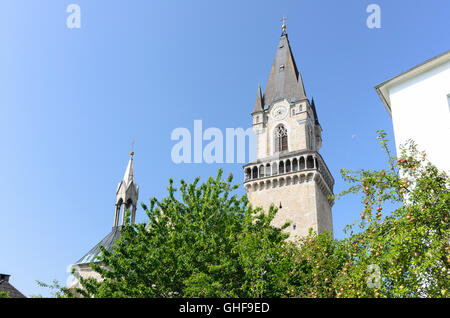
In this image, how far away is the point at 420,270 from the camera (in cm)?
906

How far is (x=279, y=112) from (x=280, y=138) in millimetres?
4125

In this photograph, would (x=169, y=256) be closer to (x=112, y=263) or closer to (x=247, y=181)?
(x=112, y=263)

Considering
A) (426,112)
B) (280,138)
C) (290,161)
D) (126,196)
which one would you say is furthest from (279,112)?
(426,112)

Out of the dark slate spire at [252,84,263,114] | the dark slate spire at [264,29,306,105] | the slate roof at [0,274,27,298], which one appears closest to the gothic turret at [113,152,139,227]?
the slate roof at [0,274,27,298]

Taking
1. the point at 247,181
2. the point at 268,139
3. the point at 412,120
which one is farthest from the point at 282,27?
the point at 412,120

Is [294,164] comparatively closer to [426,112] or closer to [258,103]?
[258,103]

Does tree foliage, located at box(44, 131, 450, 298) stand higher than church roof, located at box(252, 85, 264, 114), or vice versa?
church roof, located at box(252, 85, 264, 114)

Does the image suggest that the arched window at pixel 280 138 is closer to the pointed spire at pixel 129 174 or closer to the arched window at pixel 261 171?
the arched window at pixel 261 171

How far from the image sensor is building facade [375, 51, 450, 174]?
15109 mm

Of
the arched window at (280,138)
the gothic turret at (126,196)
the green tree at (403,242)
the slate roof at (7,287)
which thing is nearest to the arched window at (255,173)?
the arched window at (280,138)

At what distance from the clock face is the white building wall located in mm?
35423

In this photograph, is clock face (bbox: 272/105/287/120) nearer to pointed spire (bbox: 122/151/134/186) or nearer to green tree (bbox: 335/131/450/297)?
pointed spire (bbox: 122/151/134/186)

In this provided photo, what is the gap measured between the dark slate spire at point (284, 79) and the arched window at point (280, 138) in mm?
4839
